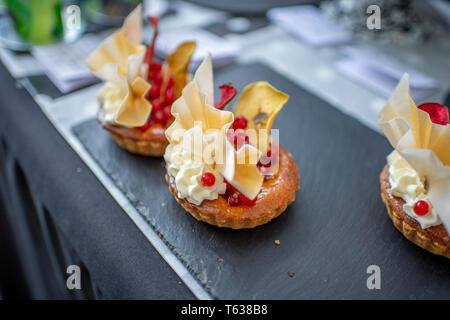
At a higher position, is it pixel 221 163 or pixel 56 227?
pixel 221 163

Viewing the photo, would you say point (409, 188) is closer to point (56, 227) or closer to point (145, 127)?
point (145, 127)

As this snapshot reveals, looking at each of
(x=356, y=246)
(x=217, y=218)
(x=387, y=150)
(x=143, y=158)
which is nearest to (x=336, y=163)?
(x=387, y=150)

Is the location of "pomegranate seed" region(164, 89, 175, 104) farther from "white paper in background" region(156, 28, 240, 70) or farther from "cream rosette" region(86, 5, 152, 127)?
"white paper in background" region(156, 28, 240, 70)

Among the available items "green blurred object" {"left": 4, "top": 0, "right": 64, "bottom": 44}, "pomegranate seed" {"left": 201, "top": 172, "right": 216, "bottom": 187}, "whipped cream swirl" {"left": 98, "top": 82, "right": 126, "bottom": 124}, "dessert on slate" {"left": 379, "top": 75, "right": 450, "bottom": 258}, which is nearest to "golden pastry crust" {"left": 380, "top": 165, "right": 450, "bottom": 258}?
"dessert on slate" {"left": 379, "top": 75, "right": 450, "bottom": 258}

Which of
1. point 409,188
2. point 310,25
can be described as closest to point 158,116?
point 409,188

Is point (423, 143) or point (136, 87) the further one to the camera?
point (136, 87)
